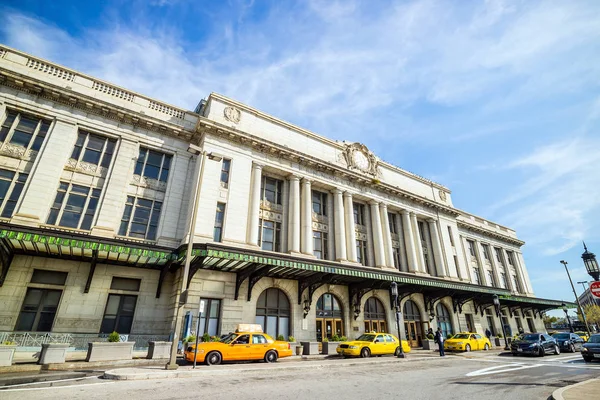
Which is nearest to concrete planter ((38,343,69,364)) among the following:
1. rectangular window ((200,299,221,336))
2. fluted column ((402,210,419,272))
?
rectangular window ((200,299,221,336))

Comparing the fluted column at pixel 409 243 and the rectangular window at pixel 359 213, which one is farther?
the fluted column at pixel 409 243

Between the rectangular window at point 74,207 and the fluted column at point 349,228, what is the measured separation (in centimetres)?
2017

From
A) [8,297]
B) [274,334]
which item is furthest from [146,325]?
[274,334]

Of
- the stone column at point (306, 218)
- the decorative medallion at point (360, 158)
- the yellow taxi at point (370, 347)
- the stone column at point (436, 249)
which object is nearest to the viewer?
the yellow taxi at point (370, 347)

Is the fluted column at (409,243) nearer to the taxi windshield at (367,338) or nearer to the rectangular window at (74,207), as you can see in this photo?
the taxi windshield at (367,338)

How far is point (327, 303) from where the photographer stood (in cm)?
2462

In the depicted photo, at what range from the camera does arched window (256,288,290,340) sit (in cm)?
2130

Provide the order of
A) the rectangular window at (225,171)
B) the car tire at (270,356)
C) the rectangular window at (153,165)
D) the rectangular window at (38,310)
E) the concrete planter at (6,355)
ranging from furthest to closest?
the rectangular window at (225,171)
the rectangular window at (153,165)
the rectangular window at (38,310)
the car tire at (270,356)
the concrete planter at (6,355)

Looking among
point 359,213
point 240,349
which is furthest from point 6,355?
point 359,213

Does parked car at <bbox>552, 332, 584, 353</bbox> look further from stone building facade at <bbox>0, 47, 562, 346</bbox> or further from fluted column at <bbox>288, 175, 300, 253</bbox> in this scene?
fluted column at <bbox>288, 175, 300, 253</bbox>

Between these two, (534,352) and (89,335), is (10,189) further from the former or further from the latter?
(534,352)

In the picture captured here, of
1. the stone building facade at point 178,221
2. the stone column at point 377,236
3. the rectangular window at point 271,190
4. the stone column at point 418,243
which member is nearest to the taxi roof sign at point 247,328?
the stone building facade at point 178,221

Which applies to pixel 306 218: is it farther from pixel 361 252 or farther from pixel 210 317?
pixel 210 317

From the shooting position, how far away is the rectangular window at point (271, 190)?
1038 inches
